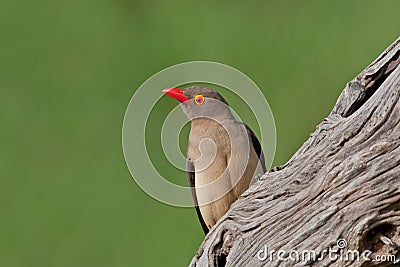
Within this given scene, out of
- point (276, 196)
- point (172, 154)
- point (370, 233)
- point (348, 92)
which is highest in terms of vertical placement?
point (172, 154)

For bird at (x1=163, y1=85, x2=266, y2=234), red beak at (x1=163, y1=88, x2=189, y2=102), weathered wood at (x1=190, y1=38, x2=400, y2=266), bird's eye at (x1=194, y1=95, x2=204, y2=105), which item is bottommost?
weathered wood at (x1=190, y1=38, x2=400, y2=266)

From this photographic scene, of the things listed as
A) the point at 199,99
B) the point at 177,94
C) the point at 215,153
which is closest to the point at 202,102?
the point at 199,99

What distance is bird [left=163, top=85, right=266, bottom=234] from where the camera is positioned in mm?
5293

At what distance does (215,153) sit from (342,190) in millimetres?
1516

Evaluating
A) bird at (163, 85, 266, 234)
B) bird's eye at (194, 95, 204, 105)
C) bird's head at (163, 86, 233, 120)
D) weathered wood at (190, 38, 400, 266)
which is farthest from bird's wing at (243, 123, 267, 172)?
weathered wood at (190, 38, 400, 266)

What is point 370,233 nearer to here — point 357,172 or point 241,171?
point 357,172

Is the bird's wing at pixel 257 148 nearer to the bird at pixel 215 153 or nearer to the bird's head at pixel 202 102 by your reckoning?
the bird at pixel 215 153

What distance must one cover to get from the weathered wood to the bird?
80 centimetres

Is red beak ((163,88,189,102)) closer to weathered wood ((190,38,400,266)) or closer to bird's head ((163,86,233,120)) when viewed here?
bird's head ((163,86,233,120))

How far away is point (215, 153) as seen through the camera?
17.5 feet

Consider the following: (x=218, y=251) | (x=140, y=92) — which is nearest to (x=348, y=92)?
(x=218, y=251)

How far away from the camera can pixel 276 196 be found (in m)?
4.29

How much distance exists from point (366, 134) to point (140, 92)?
2089 millimetres

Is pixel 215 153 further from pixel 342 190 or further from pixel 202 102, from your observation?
pixel 342 190
